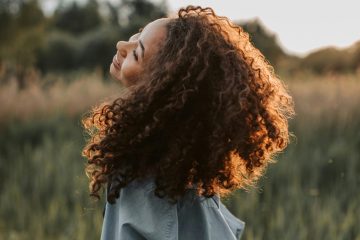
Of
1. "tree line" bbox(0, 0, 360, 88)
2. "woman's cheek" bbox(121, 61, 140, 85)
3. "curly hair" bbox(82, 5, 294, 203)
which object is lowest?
"curly hair" bbox(82, 5, 294, 203)

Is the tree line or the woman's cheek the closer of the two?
the woman's cheek

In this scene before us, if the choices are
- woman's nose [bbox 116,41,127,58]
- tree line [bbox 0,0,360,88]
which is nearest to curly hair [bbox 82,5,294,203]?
woman's nose [bbox 116,41,127,58]

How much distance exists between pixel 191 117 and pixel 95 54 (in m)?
Answer: 25.6

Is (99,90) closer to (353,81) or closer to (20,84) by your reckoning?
(20,84)

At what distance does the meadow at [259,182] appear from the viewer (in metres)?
3.98

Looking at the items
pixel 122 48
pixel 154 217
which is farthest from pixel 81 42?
pixel 154 217

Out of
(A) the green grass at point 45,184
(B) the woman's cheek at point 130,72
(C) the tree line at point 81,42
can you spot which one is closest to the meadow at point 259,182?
(A) the green grass at point 45,184

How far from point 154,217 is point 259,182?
339 centimetres

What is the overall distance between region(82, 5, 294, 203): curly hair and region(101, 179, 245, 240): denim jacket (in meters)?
0.03

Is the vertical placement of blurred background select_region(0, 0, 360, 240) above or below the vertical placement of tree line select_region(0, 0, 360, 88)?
below

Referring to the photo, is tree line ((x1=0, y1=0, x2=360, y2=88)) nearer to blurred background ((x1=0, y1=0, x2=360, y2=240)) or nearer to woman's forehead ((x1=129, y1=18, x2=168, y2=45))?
blurred background ((x1=0, y1=0, x2=360, y2=240))

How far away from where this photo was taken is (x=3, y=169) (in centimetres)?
605

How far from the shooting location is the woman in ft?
5.72

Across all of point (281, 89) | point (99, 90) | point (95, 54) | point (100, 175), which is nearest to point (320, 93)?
point (99, 90)
